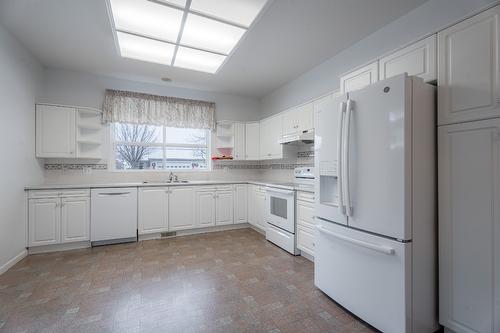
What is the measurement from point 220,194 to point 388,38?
3336 millimetres

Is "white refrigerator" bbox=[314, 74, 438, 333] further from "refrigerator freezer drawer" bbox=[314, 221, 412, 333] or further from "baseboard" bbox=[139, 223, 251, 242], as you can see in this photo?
"baseboard" bbox=[139, 223, 251, 242]

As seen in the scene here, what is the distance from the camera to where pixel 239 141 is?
15.9 feet

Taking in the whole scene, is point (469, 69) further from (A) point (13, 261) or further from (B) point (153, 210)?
(A) point (13, 261)

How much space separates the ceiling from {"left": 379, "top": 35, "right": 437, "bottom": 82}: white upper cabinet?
2.14 ft

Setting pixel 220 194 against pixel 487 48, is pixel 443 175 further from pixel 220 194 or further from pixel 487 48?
pixel 220 194

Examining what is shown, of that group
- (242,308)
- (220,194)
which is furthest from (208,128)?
(242,308)

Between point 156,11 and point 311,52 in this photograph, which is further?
point 311,52

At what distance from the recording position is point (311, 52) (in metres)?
3.19

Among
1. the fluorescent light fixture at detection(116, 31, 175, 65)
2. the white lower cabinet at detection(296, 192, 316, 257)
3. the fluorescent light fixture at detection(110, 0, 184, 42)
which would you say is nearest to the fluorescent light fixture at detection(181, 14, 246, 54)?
the fluorescent light fixture at detection(110, 0, 184, 42)

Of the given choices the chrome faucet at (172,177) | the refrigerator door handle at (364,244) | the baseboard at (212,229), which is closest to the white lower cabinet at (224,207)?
the baseboard at (212,229)

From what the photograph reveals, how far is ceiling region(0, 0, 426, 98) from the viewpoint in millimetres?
2275

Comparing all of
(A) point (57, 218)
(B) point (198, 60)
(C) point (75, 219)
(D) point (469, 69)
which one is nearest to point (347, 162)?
(D) point (469, 69)

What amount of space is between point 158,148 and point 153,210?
129cm

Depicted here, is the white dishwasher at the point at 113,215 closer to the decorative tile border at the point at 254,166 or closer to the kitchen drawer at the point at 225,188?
the kitchen drawer at the point at 225,188
